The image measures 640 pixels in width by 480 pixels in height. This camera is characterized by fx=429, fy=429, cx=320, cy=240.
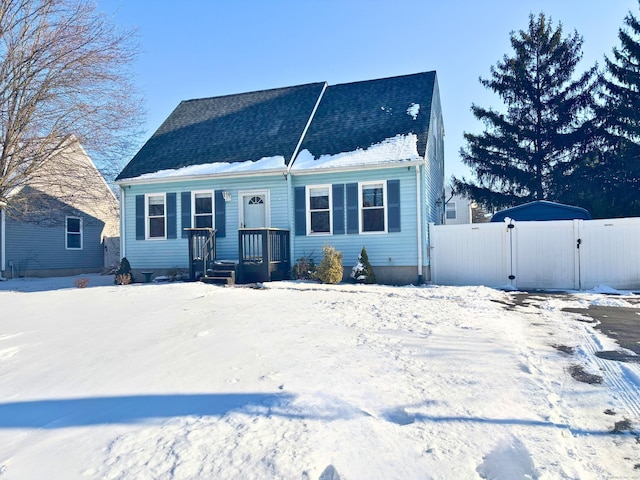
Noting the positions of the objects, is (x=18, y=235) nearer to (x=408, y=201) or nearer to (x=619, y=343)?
(x=408, y=201)

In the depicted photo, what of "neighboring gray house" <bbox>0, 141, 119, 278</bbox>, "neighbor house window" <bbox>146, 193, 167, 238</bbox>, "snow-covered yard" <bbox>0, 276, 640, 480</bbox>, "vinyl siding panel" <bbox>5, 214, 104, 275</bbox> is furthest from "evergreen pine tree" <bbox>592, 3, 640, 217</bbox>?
"vinyl siding panel" <bbox>5, 214, 104, 275</bbox>

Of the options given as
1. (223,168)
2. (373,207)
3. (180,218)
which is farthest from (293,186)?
(180,218)

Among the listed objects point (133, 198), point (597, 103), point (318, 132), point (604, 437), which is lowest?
point (604, 437)

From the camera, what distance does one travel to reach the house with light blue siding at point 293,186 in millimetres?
11625

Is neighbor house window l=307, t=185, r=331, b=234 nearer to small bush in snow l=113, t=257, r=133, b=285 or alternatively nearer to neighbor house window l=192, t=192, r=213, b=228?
neighbor house window l=192, t=192, r=213, b=228

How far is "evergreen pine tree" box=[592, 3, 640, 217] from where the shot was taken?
15.8m

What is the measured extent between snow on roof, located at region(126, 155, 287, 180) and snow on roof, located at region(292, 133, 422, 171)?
62cm

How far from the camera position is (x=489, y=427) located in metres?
2.74

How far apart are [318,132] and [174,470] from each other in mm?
12246

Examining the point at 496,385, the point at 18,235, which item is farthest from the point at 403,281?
the point at 18,235

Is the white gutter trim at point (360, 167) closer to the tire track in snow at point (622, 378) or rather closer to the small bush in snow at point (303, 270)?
the small bush in snow at point (303, 270)

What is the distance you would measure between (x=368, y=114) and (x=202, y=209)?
602cm

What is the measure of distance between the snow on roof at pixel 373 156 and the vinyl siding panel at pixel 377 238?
1.06ft

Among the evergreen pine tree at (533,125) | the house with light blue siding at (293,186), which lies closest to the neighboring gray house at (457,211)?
the evergreen pine tree at (533,125)
